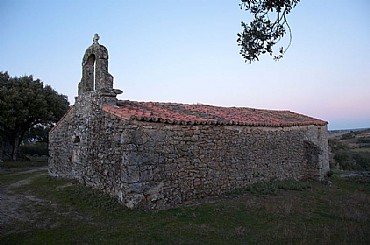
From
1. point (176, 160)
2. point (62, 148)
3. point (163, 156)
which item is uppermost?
point (62, 148)

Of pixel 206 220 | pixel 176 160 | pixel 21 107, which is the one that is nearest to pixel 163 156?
pixel 176 160

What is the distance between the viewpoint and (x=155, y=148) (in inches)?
334

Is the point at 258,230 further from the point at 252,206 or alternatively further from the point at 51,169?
the point at 51,169

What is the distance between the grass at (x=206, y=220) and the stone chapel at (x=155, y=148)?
57 cm

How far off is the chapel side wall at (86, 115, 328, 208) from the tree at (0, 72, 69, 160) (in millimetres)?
13375

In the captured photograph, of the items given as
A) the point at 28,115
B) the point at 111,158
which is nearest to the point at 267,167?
the point at 111,158

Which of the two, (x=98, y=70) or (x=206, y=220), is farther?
(x=98, y=70)

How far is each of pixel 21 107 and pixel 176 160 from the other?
54.0ft

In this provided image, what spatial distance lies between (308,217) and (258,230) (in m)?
1.93

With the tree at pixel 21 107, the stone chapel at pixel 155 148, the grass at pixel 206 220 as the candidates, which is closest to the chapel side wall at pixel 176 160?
the stone chapel at pixel 155 148

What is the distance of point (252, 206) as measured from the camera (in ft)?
27.9

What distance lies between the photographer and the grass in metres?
5.95

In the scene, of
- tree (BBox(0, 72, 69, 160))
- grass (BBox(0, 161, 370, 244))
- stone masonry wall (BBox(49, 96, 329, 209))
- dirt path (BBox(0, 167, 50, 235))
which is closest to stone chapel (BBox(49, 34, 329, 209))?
stone masonry wall (BBox(49, 96, 329, 209))

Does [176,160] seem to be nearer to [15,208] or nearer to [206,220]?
[206,220]
